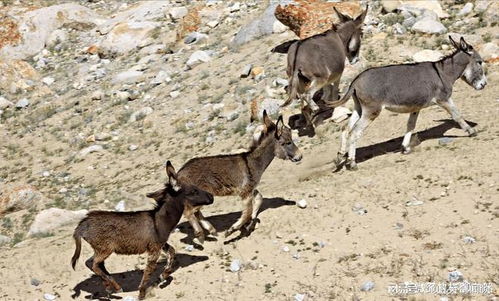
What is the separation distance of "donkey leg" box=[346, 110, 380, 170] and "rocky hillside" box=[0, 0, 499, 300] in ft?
1.26

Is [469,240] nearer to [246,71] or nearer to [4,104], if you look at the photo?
[246,71]

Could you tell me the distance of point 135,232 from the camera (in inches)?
440

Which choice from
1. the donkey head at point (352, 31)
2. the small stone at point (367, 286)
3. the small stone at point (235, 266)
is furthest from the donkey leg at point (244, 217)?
the donkey head at point (352, 31)

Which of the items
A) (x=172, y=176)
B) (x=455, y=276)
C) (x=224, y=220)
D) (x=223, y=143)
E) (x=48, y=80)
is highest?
(x=172, y=176)

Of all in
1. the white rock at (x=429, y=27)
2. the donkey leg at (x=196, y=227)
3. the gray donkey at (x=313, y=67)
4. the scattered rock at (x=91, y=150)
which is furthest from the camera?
the white rock at (x=429, y=27)

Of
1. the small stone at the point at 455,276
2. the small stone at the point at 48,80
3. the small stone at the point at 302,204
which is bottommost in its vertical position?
the small stone at the point at 48,80

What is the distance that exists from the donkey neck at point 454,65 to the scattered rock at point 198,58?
11.0 metres

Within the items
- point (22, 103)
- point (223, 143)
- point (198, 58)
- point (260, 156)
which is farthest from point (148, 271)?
point (22, 103)

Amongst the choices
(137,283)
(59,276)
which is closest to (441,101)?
(137,283)

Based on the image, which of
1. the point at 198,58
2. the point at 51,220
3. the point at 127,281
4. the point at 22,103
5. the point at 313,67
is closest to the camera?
the point at 127,281

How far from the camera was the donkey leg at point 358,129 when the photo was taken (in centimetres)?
1450

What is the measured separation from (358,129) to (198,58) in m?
11.3

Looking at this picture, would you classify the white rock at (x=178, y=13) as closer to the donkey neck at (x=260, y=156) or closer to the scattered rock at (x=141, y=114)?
the scattered rock at (x=141, y=114)

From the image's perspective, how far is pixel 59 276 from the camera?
1237 centimetres
